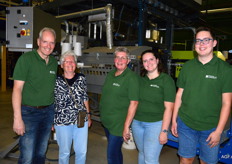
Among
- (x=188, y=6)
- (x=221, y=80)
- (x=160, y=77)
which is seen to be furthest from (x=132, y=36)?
(x=221, y=80)

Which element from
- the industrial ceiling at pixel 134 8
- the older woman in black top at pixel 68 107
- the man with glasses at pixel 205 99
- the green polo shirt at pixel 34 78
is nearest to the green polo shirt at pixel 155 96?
the man with glasses at pixel 205 99

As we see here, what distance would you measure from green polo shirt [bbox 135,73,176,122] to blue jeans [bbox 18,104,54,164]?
0.86 m

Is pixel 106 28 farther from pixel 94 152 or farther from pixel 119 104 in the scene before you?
pixel 94 152

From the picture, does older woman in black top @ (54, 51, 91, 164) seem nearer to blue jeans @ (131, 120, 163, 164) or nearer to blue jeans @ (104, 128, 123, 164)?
blue jeans @ (104, 128, 123, 164)

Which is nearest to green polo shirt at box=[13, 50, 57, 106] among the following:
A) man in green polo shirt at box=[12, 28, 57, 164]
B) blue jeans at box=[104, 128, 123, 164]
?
man in green polo shirt at box=[12, 28, 57, 164]

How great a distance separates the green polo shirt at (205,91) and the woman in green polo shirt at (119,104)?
16.9 inches

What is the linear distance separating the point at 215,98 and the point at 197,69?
0.84ft

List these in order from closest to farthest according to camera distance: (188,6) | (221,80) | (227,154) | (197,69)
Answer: (221,80)
(197,69)
(227,154)
(188,6)

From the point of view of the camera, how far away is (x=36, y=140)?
1.88 m

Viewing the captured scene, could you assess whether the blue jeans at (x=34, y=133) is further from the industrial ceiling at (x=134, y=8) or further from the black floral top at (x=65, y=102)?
the industrial ceiling at (x=134, y=8)

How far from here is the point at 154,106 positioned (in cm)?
174

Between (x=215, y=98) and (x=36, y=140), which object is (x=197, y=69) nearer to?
(x=215, y=98)


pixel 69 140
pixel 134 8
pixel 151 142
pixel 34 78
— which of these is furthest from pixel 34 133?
pixel 134 8

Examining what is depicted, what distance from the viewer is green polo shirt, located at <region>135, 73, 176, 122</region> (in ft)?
5.54
